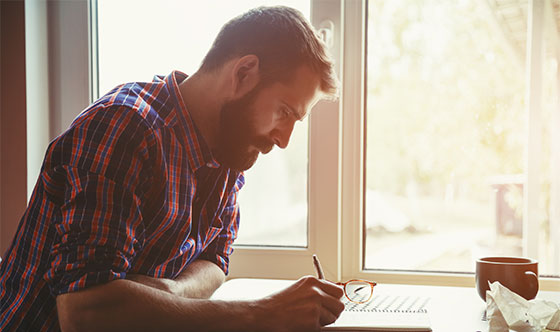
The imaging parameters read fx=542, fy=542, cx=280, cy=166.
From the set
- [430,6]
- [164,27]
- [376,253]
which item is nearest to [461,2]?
[430,6]

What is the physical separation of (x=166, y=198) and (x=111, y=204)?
0.14 meters

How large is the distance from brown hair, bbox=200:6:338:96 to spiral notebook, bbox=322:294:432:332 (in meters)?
0.46

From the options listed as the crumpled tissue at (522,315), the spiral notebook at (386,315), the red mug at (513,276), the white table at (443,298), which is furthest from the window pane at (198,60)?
the crumpled tissue at (522,315)

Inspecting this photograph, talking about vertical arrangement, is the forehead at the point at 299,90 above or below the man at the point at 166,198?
above

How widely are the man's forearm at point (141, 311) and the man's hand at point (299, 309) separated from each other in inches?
1.1

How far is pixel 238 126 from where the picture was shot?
3.65 ft

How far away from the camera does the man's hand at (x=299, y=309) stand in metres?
0.89

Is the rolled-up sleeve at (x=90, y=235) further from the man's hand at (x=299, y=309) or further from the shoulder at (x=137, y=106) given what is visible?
the man's hand at (x=299, y=309)

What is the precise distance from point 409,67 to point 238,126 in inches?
27.1

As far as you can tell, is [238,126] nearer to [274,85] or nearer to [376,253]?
[274,85]

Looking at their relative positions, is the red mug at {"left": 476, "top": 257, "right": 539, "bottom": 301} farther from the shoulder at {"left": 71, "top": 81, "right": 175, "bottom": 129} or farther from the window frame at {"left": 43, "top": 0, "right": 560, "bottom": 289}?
the shoulder at {"left": 71, "top": 81, "right": 175, "bottom": 129}

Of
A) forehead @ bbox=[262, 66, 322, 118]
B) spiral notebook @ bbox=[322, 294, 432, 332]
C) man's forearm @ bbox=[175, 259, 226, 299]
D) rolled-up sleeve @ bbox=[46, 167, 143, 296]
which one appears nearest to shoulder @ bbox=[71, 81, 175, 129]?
rolled-up sleeve @ bbox=[46, 167, 143, 296]

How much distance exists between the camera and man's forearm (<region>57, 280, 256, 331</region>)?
2.67ft

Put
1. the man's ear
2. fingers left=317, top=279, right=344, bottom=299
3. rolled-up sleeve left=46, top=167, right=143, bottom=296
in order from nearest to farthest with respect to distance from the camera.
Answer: rolled-up sleeve left=46, top=167, right=143, bottom=296 → fingers left=317, top=279, right=344, bottom=299 → the man's ear
